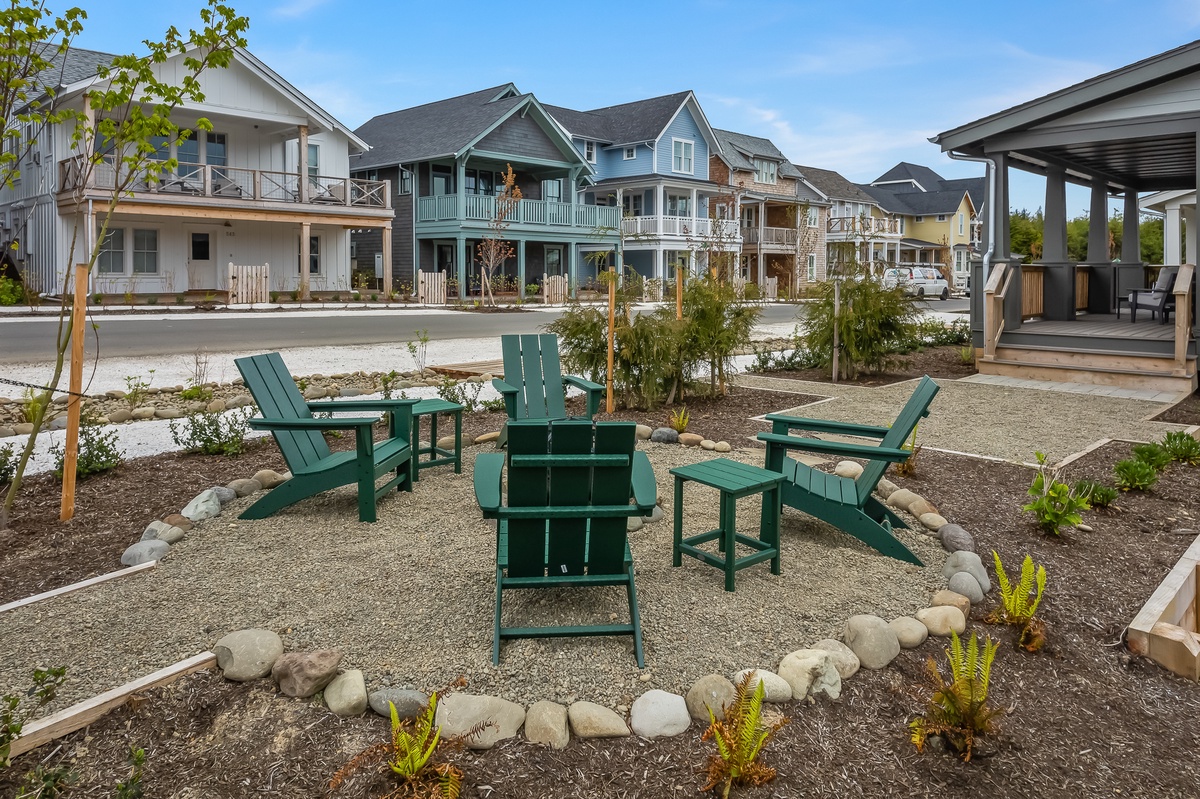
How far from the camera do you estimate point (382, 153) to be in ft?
115

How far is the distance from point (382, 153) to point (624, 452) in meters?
33.9

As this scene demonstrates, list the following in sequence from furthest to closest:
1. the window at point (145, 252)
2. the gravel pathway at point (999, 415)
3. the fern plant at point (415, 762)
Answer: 1. the window at point (145, 252)
2. the gravel pathway at point (999, 415)
3. the fern plant at point (415, 762)

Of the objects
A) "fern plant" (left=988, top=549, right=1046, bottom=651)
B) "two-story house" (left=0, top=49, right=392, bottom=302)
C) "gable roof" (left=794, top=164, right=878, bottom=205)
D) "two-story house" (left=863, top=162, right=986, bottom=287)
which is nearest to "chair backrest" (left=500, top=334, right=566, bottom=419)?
"fern plant" (left=988, top=549, right=1046, bottom=651)

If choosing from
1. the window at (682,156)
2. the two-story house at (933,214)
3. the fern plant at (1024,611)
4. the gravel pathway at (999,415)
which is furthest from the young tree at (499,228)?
the two-story house at (933,214)

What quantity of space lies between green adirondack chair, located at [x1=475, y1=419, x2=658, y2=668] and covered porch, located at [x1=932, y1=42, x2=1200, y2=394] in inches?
392

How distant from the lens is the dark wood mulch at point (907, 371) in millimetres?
11969

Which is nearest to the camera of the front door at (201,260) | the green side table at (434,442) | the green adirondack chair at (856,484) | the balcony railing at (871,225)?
the green adirondack chair at (856,484)

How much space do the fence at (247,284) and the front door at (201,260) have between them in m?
2.96

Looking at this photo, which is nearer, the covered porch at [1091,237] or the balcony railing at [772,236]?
the covered porch at [1091,237]

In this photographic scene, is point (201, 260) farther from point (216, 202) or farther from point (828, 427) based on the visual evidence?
point (828, 427)

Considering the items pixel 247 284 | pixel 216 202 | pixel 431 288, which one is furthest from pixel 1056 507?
pixel 431 288

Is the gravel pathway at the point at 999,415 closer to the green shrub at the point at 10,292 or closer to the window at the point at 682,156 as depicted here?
the green shrub at the point at 10,292

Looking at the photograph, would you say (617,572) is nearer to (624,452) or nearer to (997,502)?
(624,452)

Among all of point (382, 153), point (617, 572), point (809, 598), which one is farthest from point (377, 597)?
point (382, 153)
